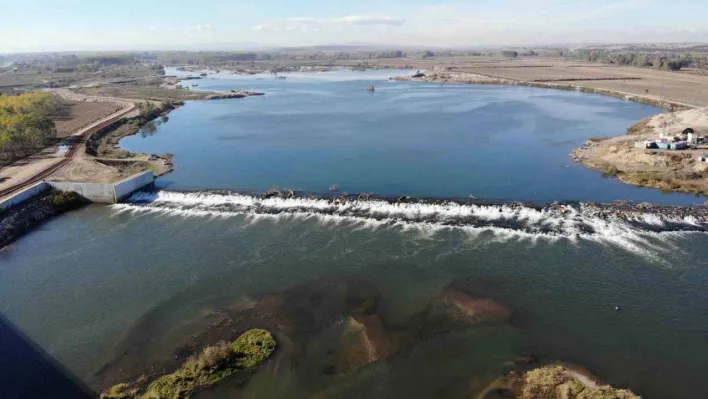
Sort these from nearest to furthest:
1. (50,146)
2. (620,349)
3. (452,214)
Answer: (620,349) < (452,214) < (50,146)

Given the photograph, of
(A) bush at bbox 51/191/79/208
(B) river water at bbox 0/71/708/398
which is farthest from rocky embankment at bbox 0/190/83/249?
(B) river water at bbox 0/71/708/398

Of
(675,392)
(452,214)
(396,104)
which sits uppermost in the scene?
(396,104)

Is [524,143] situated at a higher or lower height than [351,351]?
higher

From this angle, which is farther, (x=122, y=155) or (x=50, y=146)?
(x=50, y=146)

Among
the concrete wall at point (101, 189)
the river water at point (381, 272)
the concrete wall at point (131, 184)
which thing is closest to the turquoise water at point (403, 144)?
the river water at point (381, 272)

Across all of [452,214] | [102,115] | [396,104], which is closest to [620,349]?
[452,214]

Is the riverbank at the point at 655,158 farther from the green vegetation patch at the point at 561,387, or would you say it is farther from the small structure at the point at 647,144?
the green vegetation patch at the point at 561,387

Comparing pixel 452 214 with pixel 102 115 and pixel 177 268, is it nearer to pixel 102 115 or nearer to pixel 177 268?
pixel 177 268

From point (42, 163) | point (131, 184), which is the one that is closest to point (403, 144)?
point (131, 184)
